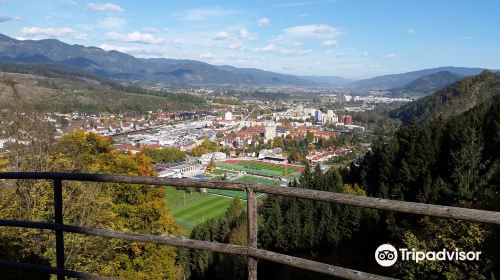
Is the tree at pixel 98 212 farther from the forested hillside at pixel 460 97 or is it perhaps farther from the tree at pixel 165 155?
the forested hillside at pixel 460 97

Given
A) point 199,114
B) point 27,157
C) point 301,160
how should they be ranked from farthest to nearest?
point 199,114 < point 301,160 < point 27,157

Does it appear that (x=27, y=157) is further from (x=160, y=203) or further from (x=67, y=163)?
(x=160, y=203)

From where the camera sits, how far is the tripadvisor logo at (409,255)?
2670 millimetres

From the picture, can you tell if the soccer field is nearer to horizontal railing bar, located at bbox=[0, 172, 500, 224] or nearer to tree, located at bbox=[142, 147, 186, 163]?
tree, located at bbox=[142, 147, 186, 163]

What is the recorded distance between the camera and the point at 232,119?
408 ft

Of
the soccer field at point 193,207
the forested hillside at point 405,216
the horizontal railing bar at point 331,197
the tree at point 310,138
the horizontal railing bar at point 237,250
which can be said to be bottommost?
the soccer field at point 193,207

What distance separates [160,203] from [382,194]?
1270 centimetres

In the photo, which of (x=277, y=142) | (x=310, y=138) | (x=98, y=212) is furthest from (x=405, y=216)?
(x=310, y=138)

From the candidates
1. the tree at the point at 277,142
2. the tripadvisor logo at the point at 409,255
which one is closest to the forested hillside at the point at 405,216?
the tripadvisor logo at the point at 409,255

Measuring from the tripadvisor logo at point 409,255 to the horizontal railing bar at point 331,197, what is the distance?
0.84 meters

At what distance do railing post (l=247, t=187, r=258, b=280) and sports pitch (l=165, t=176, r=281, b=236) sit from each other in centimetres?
2800

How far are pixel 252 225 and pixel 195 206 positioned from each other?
36.9 metres

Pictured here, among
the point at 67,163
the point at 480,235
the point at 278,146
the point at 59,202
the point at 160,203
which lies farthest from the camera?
the point at 278,146

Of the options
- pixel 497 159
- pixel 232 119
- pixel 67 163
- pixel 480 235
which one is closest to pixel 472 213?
pixel 480 235
